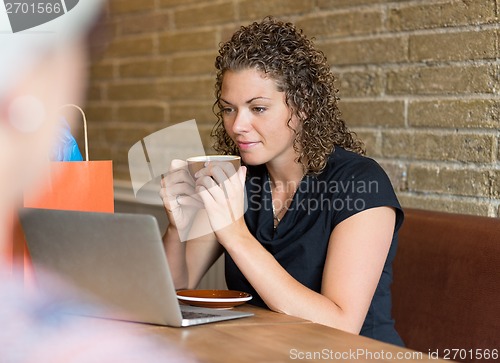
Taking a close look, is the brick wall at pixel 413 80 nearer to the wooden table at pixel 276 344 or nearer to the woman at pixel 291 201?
the woman at pixel 291 201

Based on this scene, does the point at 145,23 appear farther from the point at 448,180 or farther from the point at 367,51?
the point at 448,180

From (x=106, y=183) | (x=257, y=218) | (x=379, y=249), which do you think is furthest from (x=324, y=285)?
(x=106, y=183)

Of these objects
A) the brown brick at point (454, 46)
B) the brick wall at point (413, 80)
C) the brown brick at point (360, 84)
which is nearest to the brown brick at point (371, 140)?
the brick wall at point (413, 80)

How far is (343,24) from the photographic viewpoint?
2.24 meters

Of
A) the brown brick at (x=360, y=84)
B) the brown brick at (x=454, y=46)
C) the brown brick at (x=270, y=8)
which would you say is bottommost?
the brown brick at (x=360, y=84)

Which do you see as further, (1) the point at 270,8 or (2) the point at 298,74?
(1) the point at 270,8

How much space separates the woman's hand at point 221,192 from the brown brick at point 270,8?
112 cm

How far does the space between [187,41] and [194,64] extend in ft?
0.35

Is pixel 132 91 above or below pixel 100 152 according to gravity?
above

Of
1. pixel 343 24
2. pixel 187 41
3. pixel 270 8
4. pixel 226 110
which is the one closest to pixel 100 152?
pixel 187 41

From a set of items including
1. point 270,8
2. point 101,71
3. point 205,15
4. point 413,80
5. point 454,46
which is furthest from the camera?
point 101,71

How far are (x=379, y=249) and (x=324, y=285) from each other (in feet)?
0.44

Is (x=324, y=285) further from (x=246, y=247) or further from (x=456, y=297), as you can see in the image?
(x=456, y=297)

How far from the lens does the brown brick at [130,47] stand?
10.1 ft
